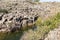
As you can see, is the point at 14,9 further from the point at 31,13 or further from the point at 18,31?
the point at 18,31

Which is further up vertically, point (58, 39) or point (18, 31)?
point (58, 39)

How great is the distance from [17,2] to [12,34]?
73.6ft

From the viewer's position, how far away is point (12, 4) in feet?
193

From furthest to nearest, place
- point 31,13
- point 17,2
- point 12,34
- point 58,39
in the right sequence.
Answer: point 17,2 → point 31,13 → point 12,34 → point 58,39

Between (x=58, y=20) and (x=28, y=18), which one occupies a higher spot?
(x=58, y=20)

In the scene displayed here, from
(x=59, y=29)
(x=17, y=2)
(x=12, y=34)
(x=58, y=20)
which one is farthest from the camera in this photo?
(x=17, y=2)

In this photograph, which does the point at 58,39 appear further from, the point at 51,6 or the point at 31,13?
the point at 51,6

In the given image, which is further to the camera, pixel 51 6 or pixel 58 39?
pixel 51 6

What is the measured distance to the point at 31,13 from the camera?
5197 centimetres

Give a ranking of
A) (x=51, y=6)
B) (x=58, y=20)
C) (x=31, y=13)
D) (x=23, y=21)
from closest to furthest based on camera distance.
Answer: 1. (x=58, y=20)
2. (x=23, y=21)
3. (x=31, y=13)
4. (x=51, y=6)

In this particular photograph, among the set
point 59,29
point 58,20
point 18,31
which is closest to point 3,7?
point 18,31

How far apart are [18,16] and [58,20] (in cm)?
2109

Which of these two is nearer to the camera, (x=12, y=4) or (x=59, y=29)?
(x=59, y=29)

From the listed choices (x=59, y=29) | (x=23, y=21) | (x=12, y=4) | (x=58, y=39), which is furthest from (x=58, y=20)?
(x=12, y=4)
